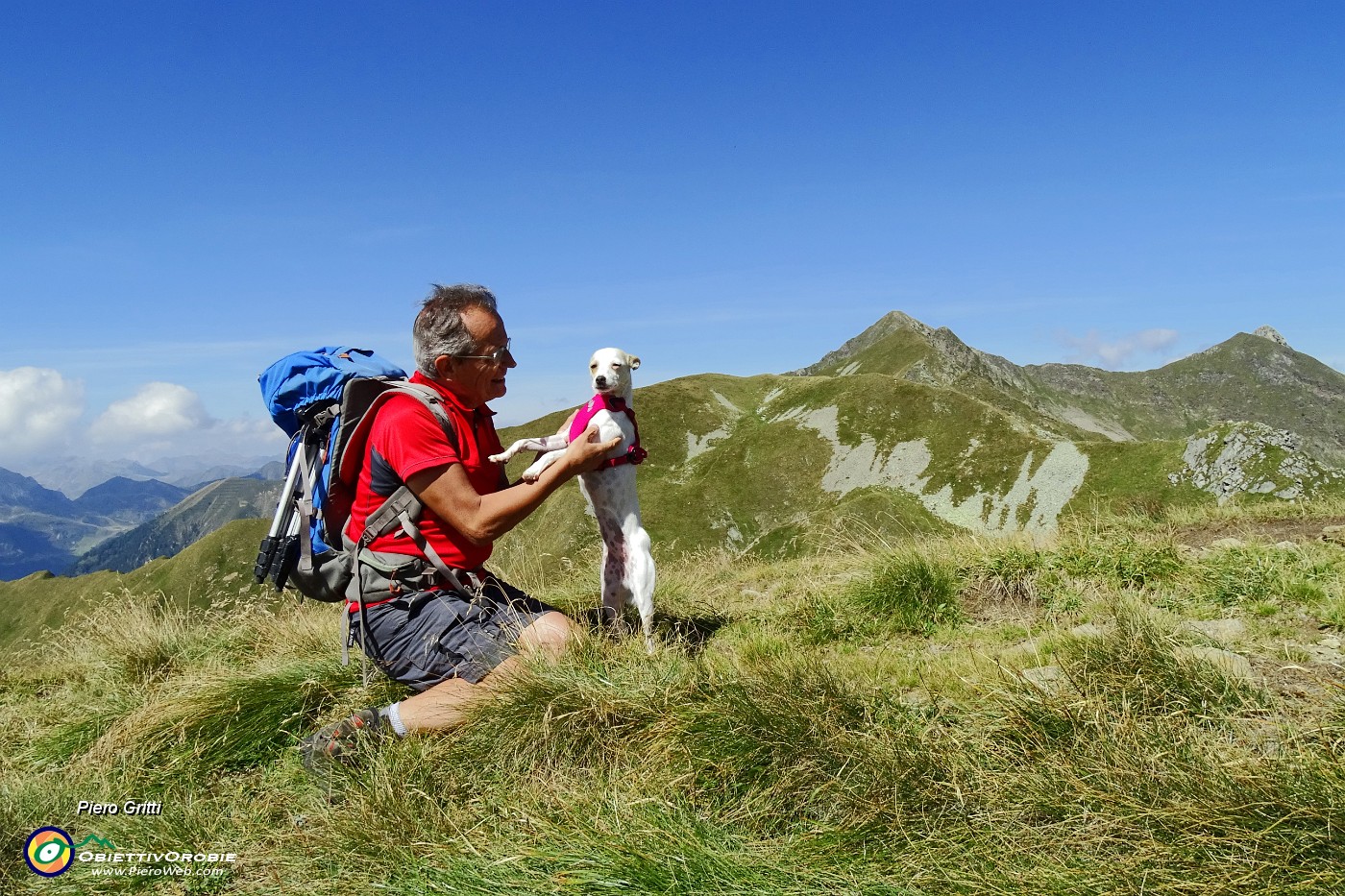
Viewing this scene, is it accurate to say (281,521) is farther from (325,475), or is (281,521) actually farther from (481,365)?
(481,365)

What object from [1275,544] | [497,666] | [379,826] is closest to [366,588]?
[497,666]

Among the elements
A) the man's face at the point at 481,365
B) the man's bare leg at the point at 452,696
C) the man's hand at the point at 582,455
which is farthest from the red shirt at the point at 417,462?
the man's bare leg at the point at 452,696

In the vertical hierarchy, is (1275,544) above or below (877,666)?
above

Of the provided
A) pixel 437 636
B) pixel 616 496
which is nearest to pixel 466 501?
pixel 437 636

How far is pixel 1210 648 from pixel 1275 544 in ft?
12.9

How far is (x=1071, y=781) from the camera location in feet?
10.3

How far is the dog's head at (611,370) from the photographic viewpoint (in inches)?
264

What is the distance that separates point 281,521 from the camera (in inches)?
196

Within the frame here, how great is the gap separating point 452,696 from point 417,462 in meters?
1.44

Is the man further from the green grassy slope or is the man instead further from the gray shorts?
the green grassy slope

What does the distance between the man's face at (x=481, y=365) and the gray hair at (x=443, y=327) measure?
46mm

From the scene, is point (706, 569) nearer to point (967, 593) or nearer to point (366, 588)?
point (967, 593)

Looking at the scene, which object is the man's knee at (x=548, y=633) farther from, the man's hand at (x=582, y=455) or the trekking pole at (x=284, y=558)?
the trekking pole at (x=284, y=558)

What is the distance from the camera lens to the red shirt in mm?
4672
